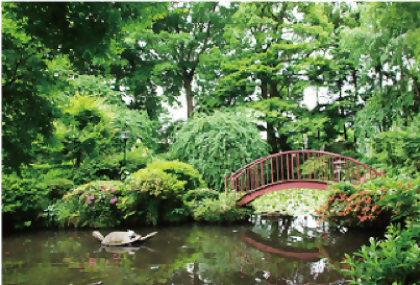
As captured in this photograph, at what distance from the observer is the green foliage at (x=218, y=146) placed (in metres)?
9.71

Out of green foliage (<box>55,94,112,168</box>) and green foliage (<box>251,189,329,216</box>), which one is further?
green foliage (<box>251,189,329,216</box>)

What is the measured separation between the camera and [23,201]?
733 cm

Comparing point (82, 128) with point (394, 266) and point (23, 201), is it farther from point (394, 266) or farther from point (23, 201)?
point (394, 266)

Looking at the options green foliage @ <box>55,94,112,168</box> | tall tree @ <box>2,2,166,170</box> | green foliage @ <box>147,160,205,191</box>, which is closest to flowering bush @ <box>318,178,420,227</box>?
green foliage @ <box>147,160,205,191</box>

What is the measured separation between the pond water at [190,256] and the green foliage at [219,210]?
0.50 m

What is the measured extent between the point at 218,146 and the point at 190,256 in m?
5.07

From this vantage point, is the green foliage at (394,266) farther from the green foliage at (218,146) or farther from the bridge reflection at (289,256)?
the green foliage at (218,146)

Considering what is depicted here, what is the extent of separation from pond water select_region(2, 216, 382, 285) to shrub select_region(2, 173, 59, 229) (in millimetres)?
649

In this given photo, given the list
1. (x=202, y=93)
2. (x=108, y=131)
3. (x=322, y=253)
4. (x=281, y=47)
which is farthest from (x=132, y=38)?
(x=322, y=253)

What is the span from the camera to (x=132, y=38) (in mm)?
12758

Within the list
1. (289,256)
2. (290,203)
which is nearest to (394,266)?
(289,256)

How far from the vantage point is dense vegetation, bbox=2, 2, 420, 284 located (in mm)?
2412

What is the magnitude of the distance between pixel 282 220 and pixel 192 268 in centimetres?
445

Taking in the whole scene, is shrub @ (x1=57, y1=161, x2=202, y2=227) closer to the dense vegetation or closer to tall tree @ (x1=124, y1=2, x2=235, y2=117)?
the dense vegetation
